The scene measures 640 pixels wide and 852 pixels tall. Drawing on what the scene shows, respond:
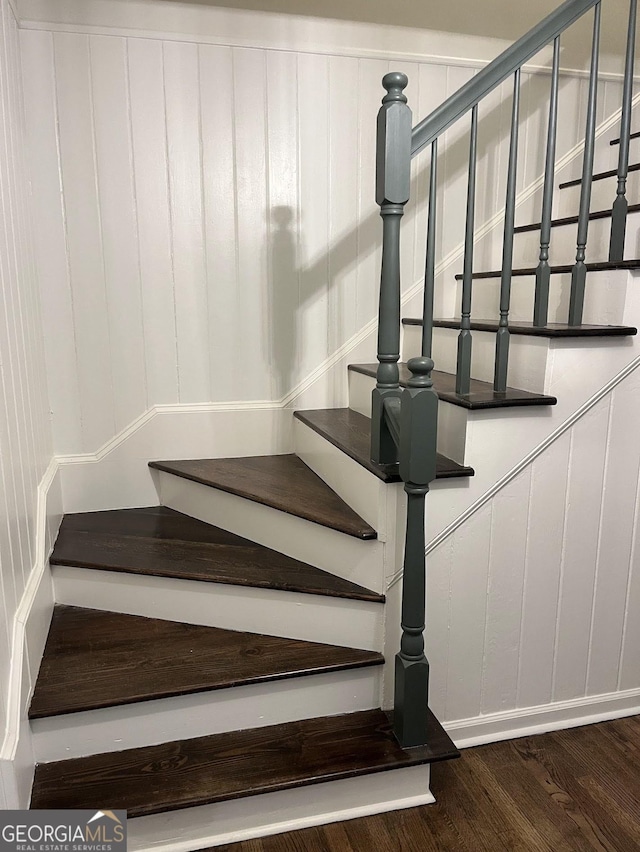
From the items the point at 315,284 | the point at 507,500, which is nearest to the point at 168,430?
the point at 315,284

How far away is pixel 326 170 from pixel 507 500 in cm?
146

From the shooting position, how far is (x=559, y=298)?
2115 millimetres

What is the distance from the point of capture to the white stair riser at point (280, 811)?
153 cm

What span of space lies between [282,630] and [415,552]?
0.51 meters

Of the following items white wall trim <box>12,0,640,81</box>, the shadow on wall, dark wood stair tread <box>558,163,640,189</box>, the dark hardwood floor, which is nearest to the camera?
the dark hardwood floor

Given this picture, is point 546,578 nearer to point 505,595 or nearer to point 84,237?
point 505,595

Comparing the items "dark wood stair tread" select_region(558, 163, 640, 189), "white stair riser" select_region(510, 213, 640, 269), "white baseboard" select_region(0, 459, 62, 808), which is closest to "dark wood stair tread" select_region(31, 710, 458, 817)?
"white baseboard" select_region(0, 459, 62, 808)

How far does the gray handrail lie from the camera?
1.63 m

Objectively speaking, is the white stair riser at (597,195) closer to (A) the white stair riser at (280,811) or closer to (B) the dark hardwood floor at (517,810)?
(B) the dark hardwood floor at (517,810)

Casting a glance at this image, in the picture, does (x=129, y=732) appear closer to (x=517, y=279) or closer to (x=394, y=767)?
(x=394, y=767)

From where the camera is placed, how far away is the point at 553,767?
6.15ft

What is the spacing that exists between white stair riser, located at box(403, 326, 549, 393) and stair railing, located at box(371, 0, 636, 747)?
91 millimetres

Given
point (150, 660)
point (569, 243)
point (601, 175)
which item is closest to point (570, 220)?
point (569, 243)

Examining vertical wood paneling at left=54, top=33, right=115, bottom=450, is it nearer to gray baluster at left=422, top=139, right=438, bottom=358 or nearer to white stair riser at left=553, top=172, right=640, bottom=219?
gray baluster at left=422, top=139, right=438, bottom=358
